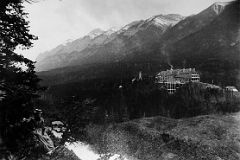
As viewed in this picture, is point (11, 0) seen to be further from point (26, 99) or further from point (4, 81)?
point (26, 99)

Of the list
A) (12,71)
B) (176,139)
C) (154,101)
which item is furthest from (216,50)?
(12,71)

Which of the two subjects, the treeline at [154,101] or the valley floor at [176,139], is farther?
the treeline at [154,101]

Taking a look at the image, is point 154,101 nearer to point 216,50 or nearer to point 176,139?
point 176,139

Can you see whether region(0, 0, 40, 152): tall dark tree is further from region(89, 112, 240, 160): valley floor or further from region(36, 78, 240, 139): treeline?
region(36, 78, 240, 139): treeline

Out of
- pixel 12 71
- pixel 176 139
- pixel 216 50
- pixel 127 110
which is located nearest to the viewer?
pixel 12 71

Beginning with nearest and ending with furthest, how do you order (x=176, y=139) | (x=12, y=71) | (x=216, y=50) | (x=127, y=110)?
1. (x=12, y=71)
2. (x=176, y=139)
3. (x=127, y=110)
4. (x=216, y=50)

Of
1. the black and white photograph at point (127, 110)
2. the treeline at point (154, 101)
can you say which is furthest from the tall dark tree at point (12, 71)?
the treeline at point (154, 101)

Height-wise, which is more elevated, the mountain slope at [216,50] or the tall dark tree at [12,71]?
the mountain slope at [216,50]

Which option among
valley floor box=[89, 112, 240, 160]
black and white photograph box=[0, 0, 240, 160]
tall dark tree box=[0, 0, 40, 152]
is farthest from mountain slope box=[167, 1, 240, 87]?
tall dark tree box=[0, 0, 40, 152]

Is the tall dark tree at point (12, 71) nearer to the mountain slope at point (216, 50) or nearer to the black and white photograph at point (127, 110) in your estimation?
the black and white photograph at point (127, 110)
